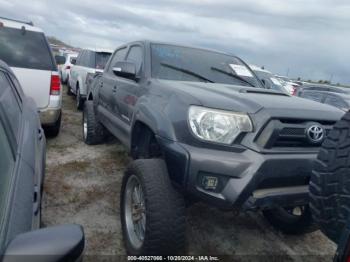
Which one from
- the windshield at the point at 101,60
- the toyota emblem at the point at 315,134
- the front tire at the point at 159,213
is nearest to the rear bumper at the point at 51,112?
the front tire at the point at 159,213

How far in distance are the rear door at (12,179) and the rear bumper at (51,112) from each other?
9.59 feet

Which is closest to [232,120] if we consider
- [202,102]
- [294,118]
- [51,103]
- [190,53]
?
[202,102]

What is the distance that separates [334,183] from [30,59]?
4.70m

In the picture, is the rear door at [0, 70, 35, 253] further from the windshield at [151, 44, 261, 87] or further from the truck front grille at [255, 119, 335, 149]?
the windshield at [151, 44, 261, 87]

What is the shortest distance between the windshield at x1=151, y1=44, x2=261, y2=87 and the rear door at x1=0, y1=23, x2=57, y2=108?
2.17m

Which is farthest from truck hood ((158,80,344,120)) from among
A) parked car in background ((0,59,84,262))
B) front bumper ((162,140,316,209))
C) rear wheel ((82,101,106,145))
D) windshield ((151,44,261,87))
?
rear wheel ((82,101,106,145))

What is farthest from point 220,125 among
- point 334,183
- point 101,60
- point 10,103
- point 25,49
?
point 101,60

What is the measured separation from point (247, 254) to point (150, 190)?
1227 mm

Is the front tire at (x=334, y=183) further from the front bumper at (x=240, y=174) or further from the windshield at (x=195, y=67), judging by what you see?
the windshield at (x=195, y=67)

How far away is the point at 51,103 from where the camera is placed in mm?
5348

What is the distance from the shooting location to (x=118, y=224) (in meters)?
3.39

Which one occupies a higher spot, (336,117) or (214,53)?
(214,53)

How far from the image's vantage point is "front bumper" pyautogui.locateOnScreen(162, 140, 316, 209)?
234 centimetres

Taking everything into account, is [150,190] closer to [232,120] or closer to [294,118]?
[232,120]
